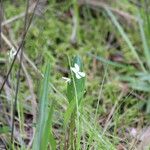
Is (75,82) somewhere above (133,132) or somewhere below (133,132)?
above

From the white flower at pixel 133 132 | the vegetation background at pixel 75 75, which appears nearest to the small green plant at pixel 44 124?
the vegetation background at pixel 75 75

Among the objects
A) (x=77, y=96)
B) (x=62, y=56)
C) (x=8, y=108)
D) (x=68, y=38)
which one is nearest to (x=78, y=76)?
(x=77, y=96)

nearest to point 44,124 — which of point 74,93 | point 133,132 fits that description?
point 74,93

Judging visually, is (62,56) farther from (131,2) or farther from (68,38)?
(131,2)

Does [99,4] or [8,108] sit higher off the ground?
[99,4]

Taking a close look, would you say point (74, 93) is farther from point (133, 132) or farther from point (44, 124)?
point (133, 132)

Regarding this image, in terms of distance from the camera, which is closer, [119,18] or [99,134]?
[99,134]

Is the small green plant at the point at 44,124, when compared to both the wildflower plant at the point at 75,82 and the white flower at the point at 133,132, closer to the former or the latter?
the wildflower plant at the point at 75,82

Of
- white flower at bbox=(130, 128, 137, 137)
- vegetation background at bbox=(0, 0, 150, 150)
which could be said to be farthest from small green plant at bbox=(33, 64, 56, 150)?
white flower at bbox=(130, 128, 137, 137)
